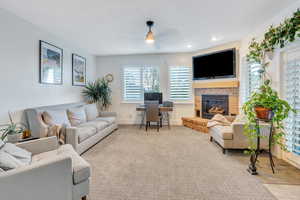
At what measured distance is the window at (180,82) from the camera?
562 cm

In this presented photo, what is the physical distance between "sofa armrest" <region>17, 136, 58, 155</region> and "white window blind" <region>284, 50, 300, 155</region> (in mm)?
3685

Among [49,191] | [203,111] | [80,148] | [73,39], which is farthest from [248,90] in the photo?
[73,39]

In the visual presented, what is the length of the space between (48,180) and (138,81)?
4.77m

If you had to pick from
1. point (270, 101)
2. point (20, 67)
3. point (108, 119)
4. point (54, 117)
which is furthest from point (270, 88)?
point (20, 67)

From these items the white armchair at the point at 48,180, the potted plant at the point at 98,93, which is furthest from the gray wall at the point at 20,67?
the white armchair at the point at 48,180

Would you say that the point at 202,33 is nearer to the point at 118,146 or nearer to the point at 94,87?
the point at 118,146

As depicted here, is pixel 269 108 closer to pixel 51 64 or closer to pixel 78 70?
pixel 51 64

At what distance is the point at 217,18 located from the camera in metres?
2.96

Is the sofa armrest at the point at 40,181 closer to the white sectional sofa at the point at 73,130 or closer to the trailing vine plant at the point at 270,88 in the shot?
the white sectional sofa at the point at 73,130

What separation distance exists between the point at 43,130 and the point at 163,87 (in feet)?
12.9

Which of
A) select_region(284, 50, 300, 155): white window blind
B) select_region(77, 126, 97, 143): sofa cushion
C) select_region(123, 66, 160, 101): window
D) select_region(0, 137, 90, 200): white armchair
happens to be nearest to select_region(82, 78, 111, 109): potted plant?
select_region(123, 66, 160, 101): window

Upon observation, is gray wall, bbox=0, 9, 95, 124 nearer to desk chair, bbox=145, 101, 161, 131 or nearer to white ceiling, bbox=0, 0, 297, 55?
white ceiling, bbox=0, 0, 297, 55

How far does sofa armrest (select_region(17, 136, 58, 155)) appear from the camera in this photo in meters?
2.00

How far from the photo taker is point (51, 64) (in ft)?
12.0
